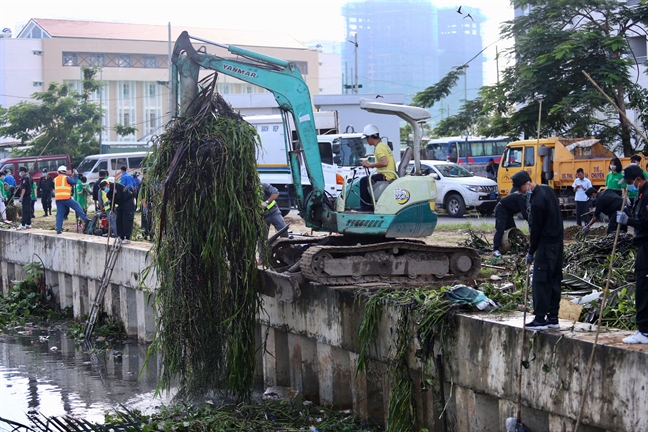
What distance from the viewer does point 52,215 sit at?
27.8 metres

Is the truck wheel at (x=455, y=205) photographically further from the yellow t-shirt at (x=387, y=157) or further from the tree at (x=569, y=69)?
the yellow t-shirt at (x=387, y=157)

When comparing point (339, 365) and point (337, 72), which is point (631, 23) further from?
point (337, 72)

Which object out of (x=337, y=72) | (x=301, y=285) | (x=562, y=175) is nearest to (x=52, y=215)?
(x=562, y=175)

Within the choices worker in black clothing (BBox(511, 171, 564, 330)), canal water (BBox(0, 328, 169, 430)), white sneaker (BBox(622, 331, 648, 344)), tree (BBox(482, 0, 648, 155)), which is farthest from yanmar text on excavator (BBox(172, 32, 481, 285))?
tree (BBox(482, 0, 648, 155))

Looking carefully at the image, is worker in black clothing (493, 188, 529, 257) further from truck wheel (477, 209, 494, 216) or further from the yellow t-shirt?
truck wheel (477, 209, 494, 216)

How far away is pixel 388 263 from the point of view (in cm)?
1019

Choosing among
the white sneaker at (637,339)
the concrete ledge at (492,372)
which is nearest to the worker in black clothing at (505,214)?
the concrete ledge at (492,372)

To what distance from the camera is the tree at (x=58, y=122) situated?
1822 inches

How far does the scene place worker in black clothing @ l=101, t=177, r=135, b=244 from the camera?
1598 centimetres

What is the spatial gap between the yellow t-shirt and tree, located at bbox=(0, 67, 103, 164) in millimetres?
38063

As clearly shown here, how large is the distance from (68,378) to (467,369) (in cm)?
740

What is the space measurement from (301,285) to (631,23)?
20040 millimetres

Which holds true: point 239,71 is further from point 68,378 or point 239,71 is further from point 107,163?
point 107,163

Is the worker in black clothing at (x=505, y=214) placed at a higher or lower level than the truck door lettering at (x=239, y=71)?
lower
